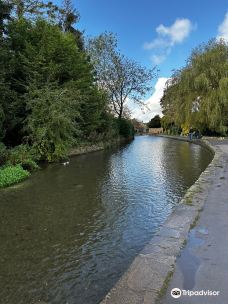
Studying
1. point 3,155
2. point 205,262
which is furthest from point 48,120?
point 205,262

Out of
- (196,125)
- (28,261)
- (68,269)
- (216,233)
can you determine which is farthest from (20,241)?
(196,125)

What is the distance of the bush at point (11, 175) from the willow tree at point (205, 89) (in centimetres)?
2324

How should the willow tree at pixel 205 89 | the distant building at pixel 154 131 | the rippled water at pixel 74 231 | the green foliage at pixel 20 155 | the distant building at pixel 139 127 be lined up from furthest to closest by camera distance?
the distant building at pixel 139 127 → the distant building at pixel 154 131 → the willow tree at pixel 205 89 → the green foliage at pixel 20 155 → the rippled water at pixel 74 231

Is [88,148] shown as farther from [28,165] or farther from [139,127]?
[139,127]

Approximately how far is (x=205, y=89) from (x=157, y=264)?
1181 inches

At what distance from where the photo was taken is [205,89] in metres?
31.6

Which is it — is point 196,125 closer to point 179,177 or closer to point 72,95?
point 72,95

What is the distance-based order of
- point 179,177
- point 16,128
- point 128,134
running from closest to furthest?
point 179,177 < point 16,128 < point 128,134

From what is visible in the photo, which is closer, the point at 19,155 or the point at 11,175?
the point at 11,175

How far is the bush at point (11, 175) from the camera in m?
9.82

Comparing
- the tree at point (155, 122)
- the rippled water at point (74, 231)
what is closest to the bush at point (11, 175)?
the rippled water at point (74, 231)

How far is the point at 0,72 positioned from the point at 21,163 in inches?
151

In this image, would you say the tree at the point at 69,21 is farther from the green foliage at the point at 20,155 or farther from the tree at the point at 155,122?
the tree at the point at 155,122

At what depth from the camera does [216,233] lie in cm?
491
